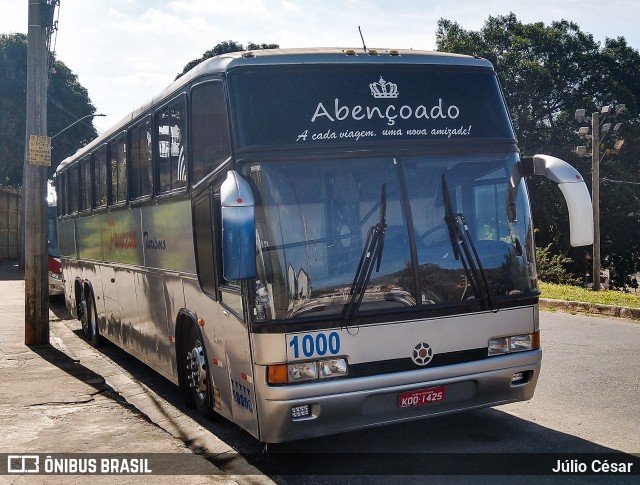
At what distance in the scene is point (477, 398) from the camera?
6449mm

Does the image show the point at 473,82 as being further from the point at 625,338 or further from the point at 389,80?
the point at 625,338

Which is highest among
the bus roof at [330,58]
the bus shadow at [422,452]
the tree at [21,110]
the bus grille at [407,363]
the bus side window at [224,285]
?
the tree at [21,110]

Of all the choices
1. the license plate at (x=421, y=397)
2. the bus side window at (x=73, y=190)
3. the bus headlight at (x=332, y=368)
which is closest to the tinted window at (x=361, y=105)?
the bus headlight at (x=332, y=368)

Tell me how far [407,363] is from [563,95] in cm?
3879

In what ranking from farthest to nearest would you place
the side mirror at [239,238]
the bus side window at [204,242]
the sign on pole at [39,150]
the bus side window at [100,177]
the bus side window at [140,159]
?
the sign on pole at [39,150], the bus side window at [100,177], the bus side window at [140,159], the bus side window at [204,242], the side mirror at [239,238]

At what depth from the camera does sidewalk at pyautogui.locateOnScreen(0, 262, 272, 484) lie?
618cm

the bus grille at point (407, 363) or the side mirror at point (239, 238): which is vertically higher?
the side mirror at point (239, 238)

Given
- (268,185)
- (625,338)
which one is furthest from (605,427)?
(625,338)

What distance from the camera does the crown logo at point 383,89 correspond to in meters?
6.53

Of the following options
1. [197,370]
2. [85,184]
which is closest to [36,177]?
[85,184]

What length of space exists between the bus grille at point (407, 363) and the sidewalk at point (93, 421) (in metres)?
1.06

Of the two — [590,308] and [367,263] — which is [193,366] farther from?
[590,308]

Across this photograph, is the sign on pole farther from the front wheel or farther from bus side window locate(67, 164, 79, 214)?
the front wheel

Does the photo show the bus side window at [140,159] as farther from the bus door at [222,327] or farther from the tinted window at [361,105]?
the tinted window at [361,105]
